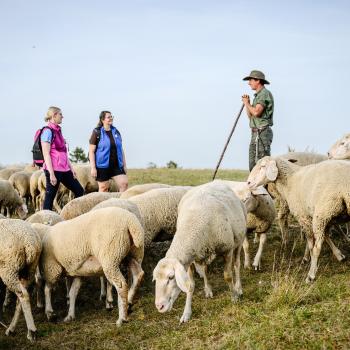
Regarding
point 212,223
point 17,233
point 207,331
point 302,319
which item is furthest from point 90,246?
point 302,319

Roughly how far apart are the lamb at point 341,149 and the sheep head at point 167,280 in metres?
5.16

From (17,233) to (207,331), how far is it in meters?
2.92

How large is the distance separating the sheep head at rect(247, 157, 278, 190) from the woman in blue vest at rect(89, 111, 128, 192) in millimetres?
3133

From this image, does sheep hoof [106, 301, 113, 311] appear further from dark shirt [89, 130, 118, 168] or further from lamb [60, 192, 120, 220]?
dark shirt [89, 130, 118, 168]

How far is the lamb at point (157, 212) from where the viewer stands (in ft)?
28.9

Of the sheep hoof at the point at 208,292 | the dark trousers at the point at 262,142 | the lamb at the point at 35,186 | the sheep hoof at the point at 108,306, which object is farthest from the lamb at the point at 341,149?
the lamb at the point at 35,186

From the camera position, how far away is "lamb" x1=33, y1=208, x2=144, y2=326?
670 cm

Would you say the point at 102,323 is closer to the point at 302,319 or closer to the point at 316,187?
the point at 302,319

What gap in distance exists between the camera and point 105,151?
35.1ft

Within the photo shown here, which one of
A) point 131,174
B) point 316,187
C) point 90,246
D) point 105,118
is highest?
point 105,118

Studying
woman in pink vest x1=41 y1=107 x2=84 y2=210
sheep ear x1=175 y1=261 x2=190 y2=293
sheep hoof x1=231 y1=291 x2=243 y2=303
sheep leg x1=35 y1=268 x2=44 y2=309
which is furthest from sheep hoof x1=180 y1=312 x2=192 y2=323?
woman in pink vest x1=41 y1=107 x2=84 y2=210

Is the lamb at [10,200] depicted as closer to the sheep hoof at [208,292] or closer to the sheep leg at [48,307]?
the sheep leg at [48,307]

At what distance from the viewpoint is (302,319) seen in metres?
5.20

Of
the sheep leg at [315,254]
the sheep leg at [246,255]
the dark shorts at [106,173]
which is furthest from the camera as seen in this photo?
the dark shorts at [106,173]
